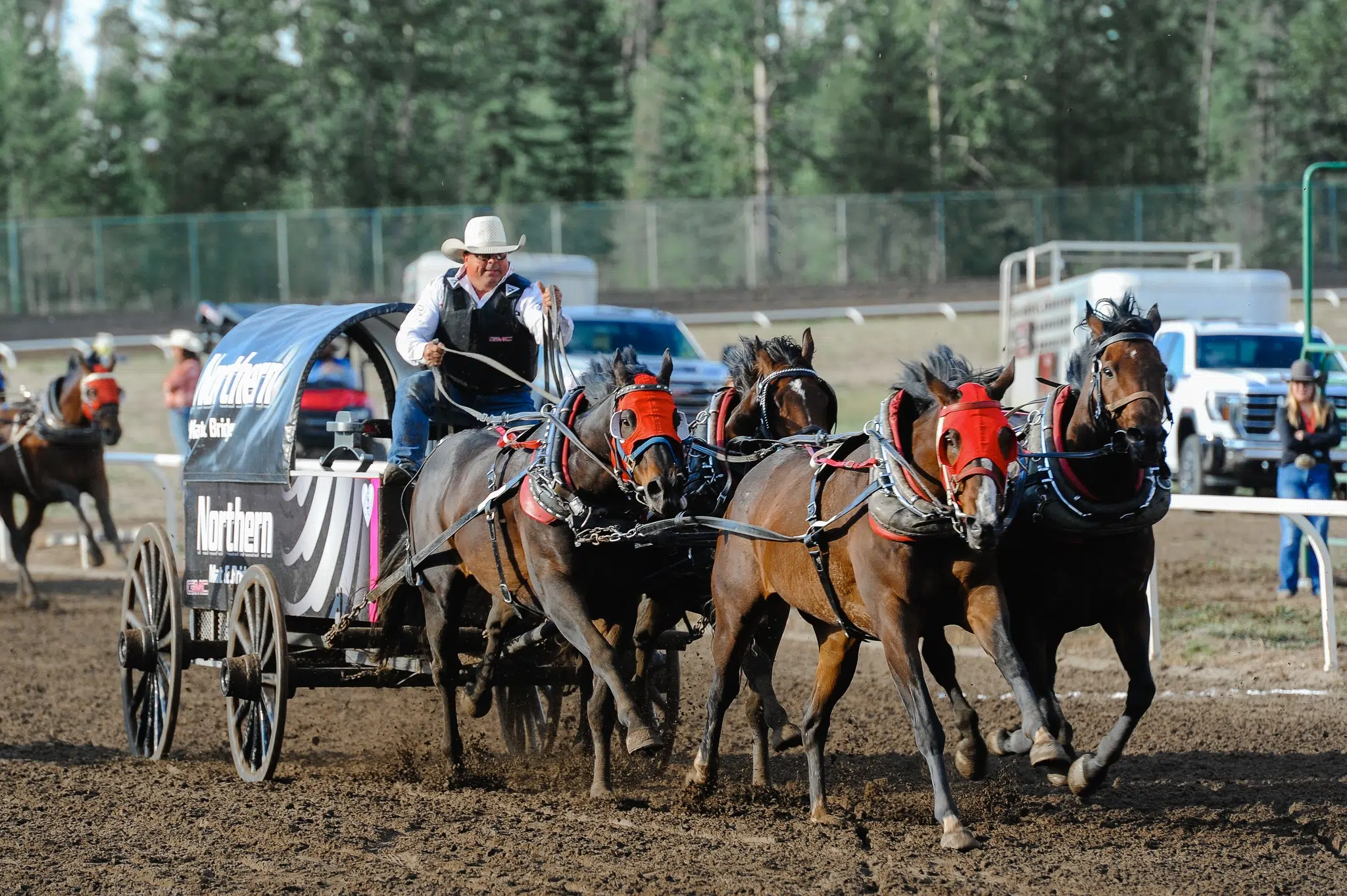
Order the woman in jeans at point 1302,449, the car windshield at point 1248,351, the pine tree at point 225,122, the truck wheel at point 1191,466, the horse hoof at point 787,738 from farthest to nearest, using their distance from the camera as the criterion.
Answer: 1. the pine tree at point 225,122
2. the car windshield at point 1248,351
3. the truck wheel at point 1191,466
4. the woman in jeans at point 1302,449
5. the horse hoof at point 787,738

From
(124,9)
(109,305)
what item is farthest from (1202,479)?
(124,9)

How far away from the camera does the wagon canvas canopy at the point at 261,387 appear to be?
26.5 ft

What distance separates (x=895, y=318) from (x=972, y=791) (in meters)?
25.1

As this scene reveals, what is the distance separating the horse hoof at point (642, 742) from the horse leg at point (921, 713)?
37.6 inches

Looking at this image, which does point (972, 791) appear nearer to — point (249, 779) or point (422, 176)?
point (249, 779)

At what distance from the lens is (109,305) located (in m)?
34.7

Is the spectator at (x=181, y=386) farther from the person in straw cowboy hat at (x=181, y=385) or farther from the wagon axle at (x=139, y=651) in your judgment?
the wagon axle at (x=139, y=651)

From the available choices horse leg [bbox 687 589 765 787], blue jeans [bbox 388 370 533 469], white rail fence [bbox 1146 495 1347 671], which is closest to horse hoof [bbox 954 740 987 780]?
horse leg [bbox 687 589 765 787]

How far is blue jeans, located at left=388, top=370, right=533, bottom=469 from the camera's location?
821 centimetres

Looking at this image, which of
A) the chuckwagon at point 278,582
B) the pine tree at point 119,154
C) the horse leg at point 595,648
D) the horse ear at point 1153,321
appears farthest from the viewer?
the pine tree at point 119,154

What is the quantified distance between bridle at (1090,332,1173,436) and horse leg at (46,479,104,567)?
10.8 metres

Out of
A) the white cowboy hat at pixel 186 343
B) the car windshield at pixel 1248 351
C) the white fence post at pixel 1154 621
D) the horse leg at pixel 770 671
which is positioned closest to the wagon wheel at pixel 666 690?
the horse leg at pixel 770 671

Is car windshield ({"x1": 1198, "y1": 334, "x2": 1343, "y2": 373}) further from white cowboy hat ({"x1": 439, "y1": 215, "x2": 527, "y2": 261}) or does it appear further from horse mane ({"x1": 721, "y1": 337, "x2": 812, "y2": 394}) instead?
white cowboy hat ({"x1": 439, "y1": 215, "x2": 527, "y2": 261})

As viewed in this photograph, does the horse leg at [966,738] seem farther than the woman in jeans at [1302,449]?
No
